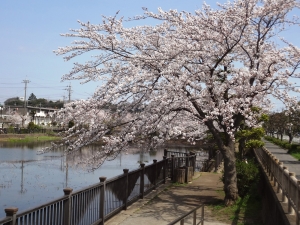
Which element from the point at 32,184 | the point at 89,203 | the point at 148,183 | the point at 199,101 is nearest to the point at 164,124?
the point at 199,101

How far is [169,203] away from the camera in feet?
43.5

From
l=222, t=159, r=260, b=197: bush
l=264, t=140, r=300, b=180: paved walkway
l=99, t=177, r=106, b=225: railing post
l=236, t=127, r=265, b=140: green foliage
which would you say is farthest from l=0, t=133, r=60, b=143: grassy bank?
l=99, t=177, r=106, b=225: railing post

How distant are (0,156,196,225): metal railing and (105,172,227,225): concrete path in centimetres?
30

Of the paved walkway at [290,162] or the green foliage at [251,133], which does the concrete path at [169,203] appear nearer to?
the green foliage at [251,133]

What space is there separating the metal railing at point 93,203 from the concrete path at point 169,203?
301mm

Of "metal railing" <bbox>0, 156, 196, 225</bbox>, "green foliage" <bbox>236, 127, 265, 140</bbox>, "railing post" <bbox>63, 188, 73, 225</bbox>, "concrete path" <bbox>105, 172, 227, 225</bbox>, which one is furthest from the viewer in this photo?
"green foliage" <bbox>236, 127, 265, 140</bbox>

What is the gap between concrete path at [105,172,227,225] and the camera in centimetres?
1103

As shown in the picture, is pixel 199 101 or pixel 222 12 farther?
pixel 199 101

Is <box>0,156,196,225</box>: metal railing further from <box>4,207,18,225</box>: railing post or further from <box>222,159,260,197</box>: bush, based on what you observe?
<box>222,159,260,197</box>: bush

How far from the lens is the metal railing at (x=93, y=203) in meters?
7.13

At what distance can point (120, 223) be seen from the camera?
10609 mm

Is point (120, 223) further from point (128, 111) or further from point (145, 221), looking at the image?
point (128, 111)

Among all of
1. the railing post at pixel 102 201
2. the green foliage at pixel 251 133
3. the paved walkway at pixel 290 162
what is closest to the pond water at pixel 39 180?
the railing post at pixel 102 201

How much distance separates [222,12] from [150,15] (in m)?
2.12
